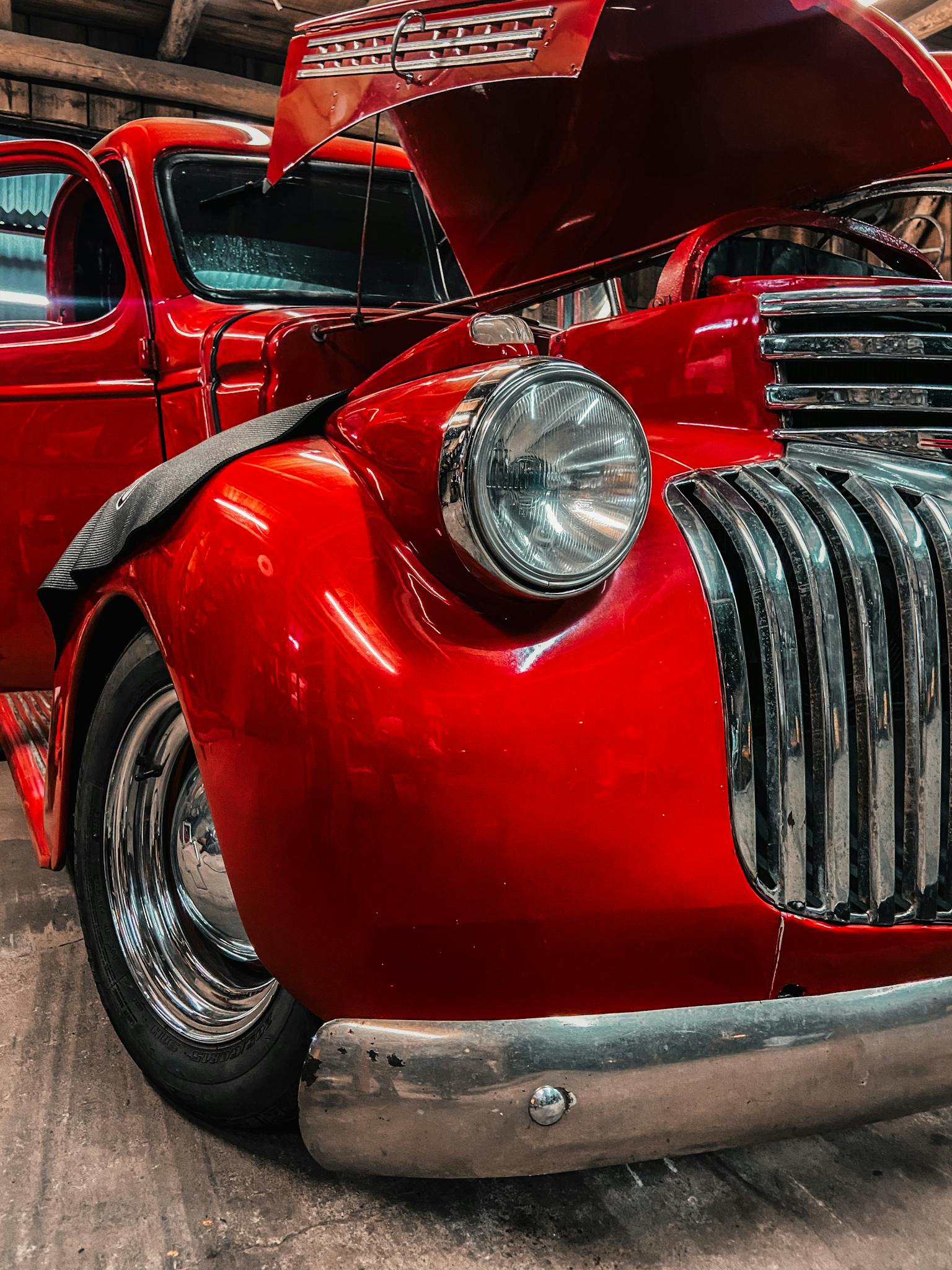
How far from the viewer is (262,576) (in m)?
1.21

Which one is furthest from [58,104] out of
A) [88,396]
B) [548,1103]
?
[548,1103]

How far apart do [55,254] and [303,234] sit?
90 cm

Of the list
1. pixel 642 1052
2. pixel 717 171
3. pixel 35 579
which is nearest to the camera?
pixel 642 1052

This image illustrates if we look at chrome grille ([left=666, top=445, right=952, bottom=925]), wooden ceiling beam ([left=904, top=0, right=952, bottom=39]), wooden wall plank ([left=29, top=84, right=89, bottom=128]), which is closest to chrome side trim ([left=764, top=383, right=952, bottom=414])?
chrome grille ([left=666, top=445, right=952, bottom=925])

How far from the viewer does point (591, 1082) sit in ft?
3.55

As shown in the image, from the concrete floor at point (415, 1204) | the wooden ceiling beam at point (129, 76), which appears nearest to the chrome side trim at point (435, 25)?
the concrete floor at point (415, 1204)

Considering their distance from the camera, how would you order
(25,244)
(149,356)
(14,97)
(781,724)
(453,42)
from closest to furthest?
(781,724) < (453,42) < (149,356) < (25,244) < (14,97)

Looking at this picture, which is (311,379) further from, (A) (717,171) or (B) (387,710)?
(B) (387,710)

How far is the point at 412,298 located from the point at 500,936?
2.29 m

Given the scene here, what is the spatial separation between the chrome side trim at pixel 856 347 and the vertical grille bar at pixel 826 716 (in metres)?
0.46

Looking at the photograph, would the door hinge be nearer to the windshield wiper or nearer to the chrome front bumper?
the windshield wiper

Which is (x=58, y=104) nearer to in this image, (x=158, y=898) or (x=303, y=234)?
(x=303, y=234)

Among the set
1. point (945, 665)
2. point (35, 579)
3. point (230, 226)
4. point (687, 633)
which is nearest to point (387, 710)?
point (687, 633)

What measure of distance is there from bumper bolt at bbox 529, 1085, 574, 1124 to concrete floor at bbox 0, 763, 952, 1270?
0.34 meters
